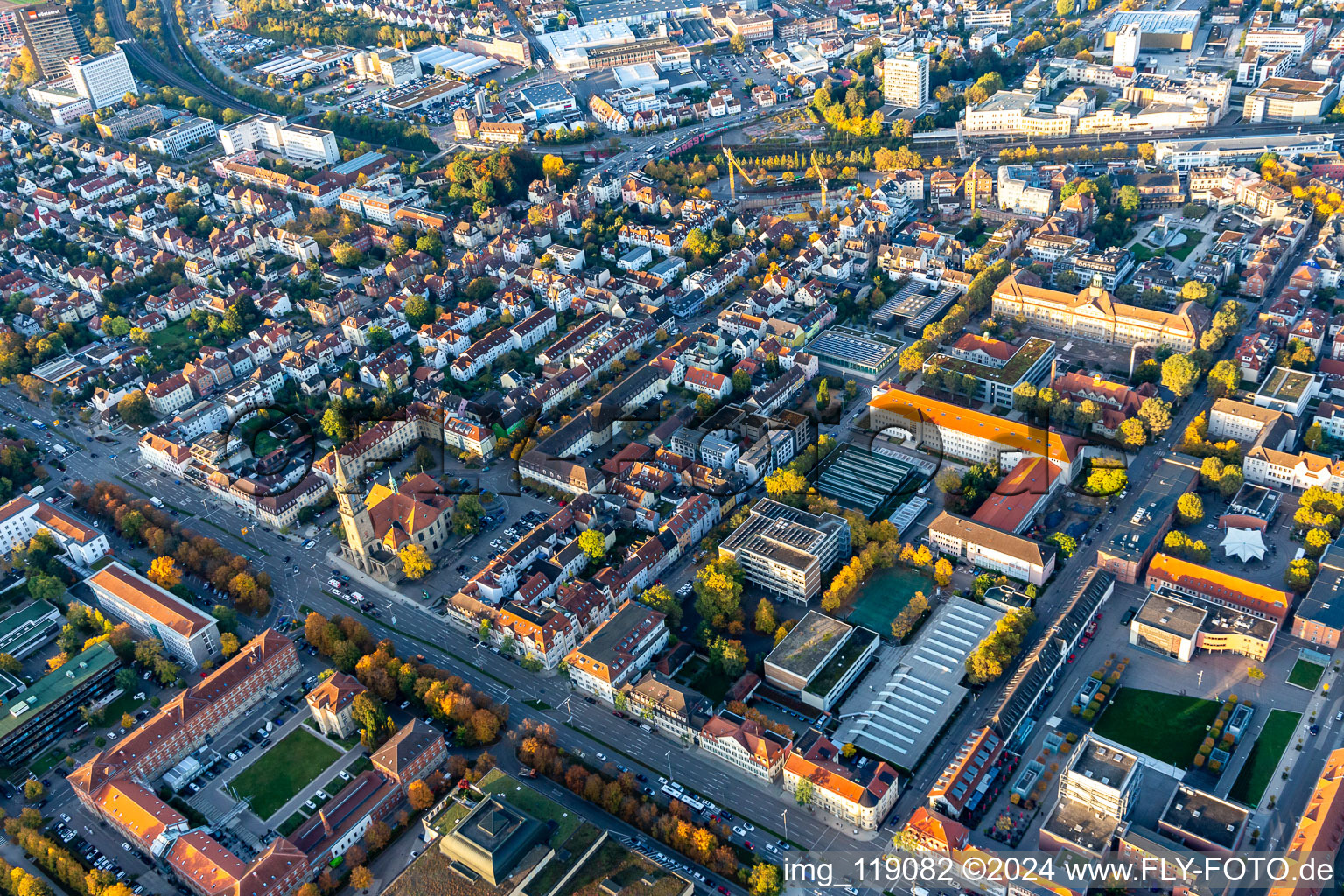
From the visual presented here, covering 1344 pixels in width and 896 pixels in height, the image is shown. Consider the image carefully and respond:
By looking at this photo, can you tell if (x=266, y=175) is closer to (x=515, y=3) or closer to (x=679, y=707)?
(x=515, y=3)

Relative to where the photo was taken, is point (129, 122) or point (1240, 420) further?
point (129, 122)

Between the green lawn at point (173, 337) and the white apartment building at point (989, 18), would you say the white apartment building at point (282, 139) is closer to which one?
the green lawn at point (173, 337)

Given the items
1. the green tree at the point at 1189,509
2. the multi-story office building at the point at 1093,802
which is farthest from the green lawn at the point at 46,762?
the green tree at the point at 1189,509

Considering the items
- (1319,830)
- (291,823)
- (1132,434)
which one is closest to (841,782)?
(1319,830)

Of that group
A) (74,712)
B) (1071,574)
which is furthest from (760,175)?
(74,712)

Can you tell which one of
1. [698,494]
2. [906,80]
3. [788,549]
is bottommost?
[698,494]

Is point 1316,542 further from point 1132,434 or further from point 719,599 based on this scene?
point 719,599

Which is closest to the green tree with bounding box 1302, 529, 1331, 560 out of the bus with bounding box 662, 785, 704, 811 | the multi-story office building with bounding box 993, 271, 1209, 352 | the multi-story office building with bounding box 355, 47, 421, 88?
Result: the multi-story office building with bounding box 993, 271, 1209, 352
